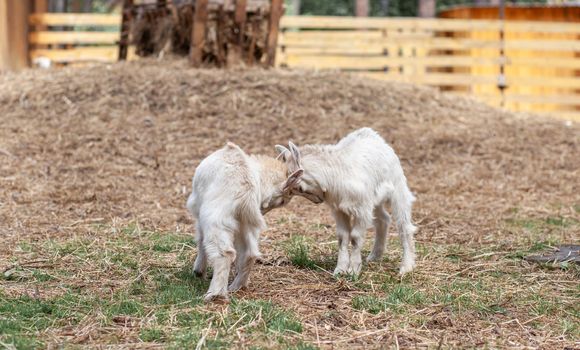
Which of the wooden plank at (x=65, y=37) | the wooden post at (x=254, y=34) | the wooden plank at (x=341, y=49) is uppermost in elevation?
the wooden post at (x=254, y=34)

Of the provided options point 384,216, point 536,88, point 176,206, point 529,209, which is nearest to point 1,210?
point 176,206

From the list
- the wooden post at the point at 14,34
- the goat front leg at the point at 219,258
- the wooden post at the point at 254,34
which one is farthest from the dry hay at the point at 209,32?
the goat front leg at the point at 219,258

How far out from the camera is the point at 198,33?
1299 centimetres

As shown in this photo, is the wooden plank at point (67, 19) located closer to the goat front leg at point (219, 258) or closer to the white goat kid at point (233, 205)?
the white goat kid at point (233, 205)

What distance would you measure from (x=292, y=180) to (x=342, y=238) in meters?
0.89

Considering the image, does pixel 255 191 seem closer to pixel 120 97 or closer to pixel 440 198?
pixel 440 198

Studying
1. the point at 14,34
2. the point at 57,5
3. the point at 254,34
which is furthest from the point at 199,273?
the point at 57,5

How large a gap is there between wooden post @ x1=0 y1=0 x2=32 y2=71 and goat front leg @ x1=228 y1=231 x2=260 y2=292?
39.6ft

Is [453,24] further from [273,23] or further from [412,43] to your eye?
[273,23]

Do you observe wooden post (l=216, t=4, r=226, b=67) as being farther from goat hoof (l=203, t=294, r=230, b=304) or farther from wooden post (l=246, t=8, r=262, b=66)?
goat hoof (l=203, t=294, r=230, b=304)

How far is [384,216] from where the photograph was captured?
Result: 6902mm

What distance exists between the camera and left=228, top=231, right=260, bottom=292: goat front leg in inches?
219

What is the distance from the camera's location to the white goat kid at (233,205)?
17.4 ft

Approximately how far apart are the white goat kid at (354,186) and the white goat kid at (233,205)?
→ 0.23 m
